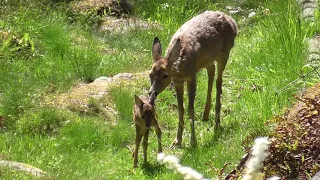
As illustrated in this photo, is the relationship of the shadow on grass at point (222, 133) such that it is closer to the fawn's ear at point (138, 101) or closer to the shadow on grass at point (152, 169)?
the shadow on grass at point (152, 169)

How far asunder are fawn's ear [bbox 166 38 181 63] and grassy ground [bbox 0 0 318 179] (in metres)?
1.14

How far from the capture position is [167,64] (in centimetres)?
714

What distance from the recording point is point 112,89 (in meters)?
9.37

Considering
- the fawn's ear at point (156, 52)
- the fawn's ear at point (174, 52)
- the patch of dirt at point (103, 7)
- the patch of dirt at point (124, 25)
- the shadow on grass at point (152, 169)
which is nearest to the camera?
the shadow on grass at point (152, 169)

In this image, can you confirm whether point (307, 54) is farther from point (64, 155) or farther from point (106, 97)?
point (64, 155)

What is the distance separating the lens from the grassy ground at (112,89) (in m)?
7.04

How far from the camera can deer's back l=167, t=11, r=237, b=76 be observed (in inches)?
287

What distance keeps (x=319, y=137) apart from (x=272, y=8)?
26.7 ft

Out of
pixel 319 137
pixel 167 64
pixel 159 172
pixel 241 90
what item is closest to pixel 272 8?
pixel 241 90

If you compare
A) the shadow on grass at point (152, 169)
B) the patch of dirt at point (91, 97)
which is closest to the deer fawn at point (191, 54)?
the shadow on grass at point (152, 169)

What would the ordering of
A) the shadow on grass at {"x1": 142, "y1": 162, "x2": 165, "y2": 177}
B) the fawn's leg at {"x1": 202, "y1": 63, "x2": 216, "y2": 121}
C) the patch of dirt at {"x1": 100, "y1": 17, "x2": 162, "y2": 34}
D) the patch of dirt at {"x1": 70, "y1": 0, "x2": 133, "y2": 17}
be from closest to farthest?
the shadow on grass at {"x1": 142, "y1": 162, "x2": 165, "y2": 177}, the fawn's leg at {"x1": 202, "y1": 63, "x2": 216, "y2": 121}, the patch of dirt at {"x1": 100, "y1": 17, "x2": 162, "y2": 34}, the patch of dirt at {"x1": 70, "y1": 0, "x2": 133, "y2": 17}

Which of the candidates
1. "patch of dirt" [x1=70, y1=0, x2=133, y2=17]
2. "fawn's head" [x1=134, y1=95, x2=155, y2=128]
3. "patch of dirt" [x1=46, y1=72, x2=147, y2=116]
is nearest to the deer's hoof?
"fawn's head" [x1=134, y1=95, x2=155, y2=128]

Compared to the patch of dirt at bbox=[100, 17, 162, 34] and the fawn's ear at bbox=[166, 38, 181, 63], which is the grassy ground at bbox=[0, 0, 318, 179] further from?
the fawn's ear at bbox=[166, 38, 181, 63]

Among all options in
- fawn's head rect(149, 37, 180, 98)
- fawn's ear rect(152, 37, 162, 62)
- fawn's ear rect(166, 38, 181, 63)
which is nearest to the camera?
fawn's head rect(149, 37, 180, 98)
